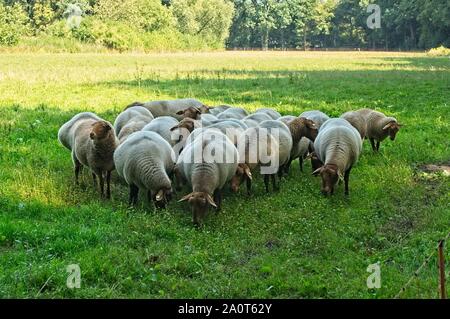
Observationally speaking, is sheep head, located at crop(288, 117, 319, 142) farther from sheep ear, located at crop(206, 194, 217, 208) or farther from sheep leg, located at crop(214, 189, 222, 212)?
sheep ear, located at crop(206, 194, 217, 208)

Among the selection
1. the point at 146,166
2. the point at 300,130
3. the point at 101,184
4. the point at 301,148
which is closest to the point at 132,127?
the point at 101,184

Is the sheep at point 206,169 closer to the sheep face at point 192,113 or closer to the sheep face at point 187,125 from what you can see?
the sheep face at point 187,125

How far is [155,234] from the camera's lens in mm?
8258

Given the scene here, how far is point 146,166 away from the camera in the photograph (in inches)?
366

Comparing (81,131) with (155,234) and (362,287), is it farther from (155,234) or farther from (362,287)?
(362,287)

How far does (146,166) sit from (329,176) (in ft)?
10.3

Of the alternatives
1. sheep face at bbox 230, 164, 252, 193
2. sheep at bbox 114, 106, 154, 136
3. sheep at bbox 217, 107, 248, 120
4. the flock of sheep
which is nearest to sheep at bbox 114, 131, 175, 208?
the flock of sheep

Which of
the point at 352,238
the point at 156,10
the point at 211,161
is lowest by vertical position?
the point at 352,238

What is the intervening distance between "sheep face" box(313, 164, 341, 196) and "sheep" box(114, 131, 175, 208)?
2650mm

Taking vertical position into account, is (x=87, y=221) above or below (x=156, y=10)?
below

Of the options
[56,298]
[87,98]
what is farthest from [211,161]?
[87,98]

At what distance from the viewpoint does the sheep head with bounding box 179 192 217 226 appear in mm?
A: 8609

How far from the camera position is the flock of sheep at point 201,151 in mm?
9250
